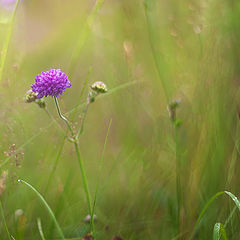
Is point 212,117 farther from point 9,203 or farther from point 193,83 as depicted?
point 9,203

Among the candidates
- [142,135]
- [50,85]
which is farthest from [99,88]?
[142,135]

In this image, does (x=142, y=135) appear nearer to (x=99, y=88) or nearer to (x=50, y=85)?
(x=99, y=88)

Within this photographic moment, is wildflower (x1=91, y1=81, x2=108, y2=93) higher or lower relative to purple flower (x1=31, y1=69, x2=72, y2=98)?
lower

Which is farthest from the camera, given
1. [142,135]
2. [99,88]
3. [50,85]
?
[142,135]

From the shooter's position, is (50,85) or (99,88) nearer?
(50,85)

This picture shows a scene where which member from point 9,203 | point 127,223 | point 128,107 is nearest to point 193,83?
point 128,107

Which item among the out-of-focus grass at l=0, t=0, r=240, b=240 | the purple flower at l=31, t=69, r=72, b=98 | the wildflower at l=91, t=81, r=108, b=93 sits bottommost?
the out-of-focus grass at l=0, t=0, r=240, b=240

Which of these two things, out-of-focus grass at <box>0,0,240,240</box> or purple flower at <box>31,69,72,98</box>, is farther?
out-of-focus grass at <box>0,0,240,240</box>

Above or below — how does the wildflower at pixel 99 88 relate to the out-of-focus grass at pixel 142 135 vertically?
above
